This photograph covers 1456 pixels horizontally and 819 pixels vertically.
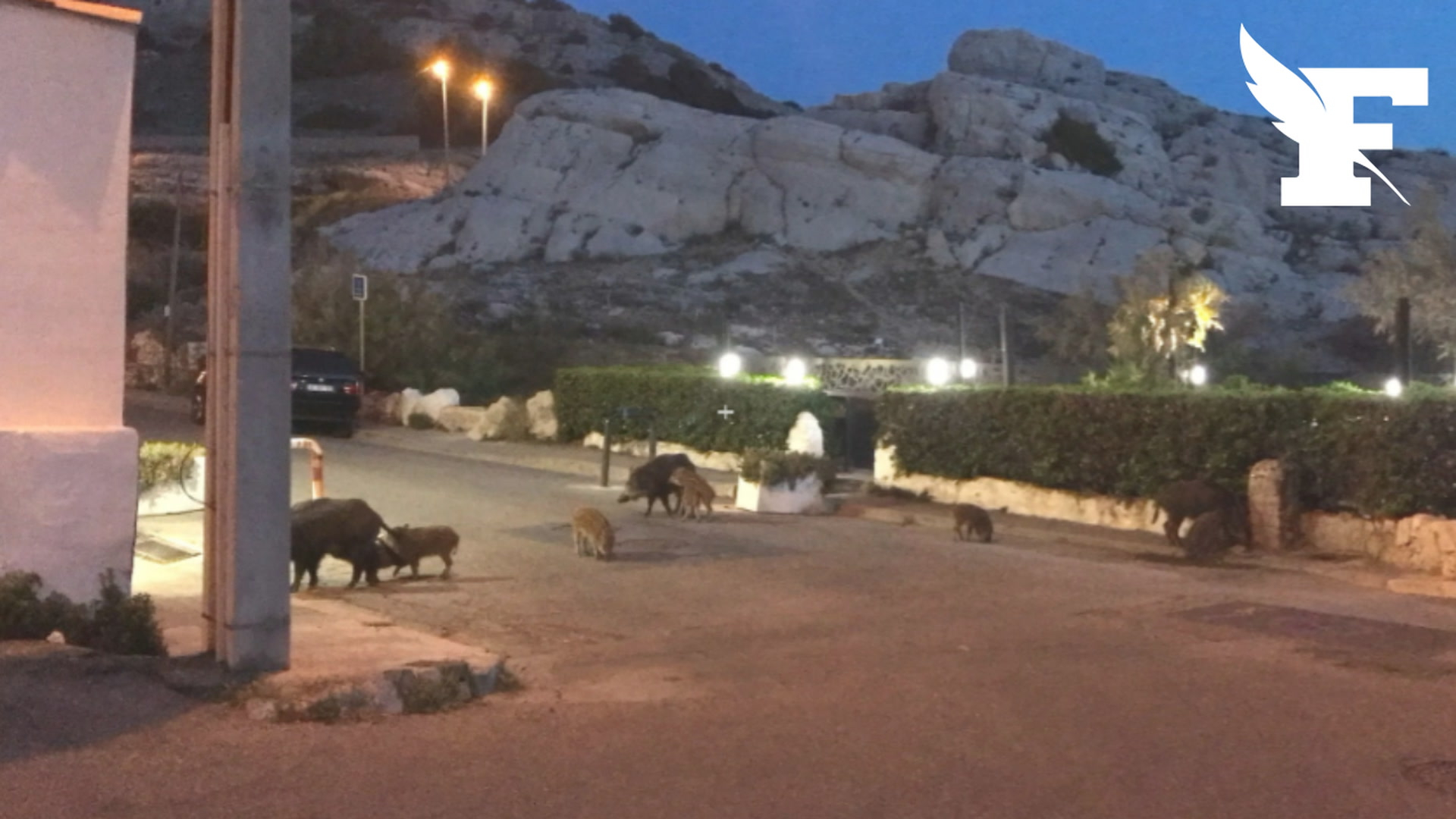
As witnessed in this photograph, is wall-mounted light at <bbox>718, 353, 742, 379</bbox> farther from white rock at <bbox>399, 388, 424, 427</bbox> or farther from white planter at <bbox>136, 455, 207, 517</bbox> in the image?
white planter at <bbox>136, 455, 207, 517</bbox>

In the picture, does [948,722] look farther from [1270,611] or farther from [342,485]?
[342,485]

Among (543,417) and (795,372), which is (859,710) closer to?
(795,372)

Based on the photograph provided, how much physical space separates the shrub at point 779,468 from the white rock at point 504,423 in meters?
9.22

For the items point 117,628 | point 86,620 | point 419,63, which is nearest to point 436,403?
point 86,620

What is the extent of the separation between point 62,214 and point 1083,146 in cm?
5781

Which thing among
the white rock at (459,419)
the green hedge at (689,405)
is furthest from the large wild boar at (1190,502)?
the white rock at (459,419)

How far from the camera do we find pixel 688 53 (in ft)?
338

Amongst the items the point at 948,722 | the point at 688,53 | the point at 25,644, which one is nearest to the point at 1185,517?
the point at 948,722

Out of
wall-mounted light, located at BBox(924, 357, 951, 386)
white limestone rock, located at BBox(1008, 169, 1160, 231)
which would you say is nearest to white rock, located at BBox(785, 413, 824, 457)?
wall-mounted light, located at BBox(924, 357, 951, 386)

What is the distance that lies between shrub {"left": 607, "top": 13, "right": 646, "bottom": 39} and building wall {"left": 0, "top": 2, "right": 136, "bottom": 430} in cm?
9877

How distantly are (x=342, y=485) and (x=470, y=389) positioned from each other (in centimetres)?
1300

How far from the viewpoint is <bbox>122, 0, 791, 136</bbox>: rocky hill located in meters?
88.6

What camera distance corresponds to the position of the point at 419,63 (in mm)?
97312

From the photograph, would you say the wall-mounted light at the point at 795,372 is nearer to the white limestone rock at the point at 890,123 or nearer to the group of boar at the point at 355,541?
the group of boar at the point at 355,541
